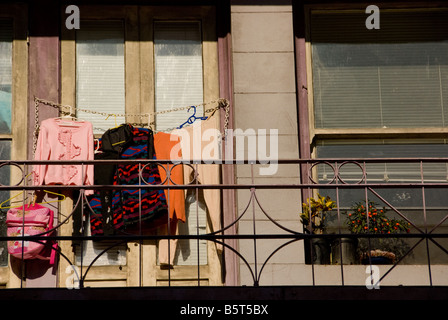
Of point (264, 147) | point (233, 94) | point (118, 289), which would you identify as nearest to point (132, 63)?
point (233, 94)

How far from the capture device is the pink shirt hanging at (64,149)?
9109 millimetres

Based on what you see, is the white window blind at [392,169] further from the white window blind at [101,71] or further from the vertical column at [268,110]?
the white window blind at [101,71]

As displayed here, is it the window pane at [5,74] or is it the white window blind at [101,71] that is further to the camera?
the white window blind at [101,71]

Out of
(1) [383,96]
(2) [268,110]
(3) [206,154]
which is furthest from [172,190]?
(1) [383,96]

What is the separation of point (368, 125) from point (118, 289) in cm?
370

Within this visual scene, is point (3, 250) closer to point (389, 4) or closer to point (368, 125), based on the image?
point (368, 125)

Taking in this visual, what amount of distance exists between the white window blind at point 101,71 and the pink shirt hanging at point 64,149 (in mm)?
392

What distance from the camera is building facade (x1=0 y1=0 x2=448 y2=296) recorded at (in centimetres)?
909

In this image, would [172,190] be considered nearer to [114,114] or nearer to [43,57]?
[114,114]

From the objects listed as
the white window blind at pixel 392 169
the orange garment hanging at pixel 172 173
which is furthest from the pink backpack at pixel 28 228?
the white window blind at pixel 392 169

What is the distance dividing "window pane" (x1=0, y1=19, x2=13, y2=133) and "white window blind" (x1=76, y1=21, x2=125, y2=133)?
756 mm

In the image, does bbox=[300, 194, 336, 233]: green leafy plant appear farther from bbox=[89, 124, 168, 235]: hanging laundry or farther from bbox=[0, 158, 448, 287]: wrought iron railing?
bbox=[89, 124, 168, 235]: hanging laundry

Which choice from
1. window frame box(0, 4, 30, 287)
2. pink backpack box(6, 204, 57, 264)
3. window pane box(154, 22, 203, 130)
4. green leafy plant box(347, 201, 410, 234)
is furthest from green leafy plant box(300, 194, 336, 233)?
window frame box(0, 4, 30, 287)

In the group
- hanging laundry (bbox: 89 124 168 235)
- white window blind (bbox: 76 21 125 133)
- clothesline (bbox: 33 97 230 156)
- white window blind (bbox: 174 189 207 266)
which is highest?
white window blind (bbox: 76 21 125 133)
